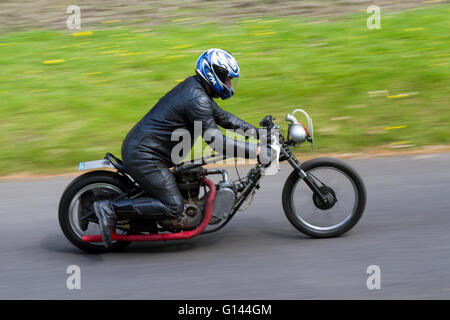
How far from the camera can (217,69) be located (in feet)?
17.9

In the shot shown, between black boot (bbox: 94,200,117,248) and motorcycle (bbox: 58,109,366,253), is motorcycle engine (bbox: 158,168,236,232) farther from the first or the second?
black boot (bbox: 94,200,117,248)

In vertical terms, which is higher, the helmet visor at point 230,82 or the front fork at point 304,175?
the helmet visor at point 230,82

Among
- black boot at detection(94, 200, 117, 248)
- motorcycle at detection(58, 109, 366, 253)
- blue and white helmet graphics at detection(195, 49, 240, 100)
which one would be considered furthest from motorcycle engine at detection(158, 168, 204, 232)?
blue and white helmet graphics at detection(195, 49, 240, 100)

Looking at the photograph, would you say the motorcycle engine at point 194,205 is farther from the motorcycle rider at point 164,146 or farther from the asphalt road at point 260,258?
the asphalt road at point 260,258

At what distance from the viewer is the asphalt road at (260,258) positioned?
4.90 meters

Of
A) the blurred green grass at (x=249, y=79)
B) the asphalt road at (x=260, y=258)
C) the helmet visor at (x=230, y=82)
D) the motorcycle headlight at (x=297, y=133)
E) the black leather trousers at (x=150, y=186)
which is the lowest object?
the asphalt road at (x=260, y=258)

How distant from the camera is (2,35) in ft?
41.2

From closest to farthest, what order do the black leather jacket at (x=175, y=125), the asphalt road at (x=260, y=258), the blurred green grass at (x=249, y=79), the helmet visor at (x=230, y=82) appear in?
the asphalt road at (x=260, y=258) < the black leather jacket at (x=175, y=125) < the helmet visor at (x=230, y=82) < the blurred green grass at (x=249, y=79)

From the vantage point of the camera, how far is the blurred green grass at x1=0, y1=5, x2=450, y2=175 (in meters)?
8.53

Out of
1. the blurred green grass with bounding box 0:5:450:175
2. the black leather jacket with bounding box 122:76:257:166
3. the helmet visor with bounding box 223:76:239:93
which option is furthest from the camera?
the blurred green grass with bounding box 0:5:450:175

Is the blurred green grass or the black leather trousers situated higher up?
the blurred green grass

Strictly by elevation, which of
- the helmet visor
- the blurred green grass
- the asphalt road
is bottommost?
the asphalt road

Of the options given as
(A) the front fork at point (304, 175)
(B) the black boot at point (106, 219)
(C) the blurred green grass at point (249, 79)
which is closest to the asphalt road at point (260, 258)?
(B) the black boot at point (106, 219)

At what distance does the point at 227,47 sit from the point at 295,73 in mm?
1552
